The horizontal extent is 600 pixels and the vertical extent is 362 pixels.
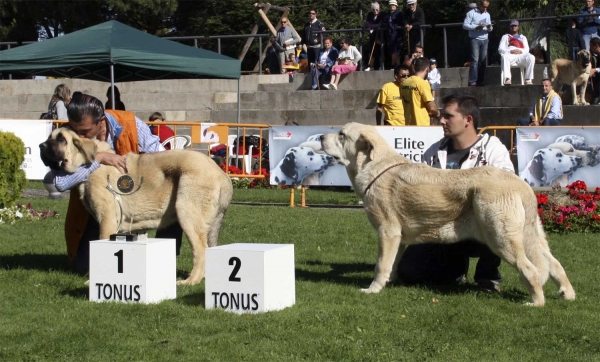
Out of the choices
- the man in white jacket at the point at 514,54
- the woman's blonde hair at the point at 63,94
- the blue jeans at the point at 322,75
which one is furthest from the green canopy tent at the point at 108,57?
the man in white jacket at the point at 514,54

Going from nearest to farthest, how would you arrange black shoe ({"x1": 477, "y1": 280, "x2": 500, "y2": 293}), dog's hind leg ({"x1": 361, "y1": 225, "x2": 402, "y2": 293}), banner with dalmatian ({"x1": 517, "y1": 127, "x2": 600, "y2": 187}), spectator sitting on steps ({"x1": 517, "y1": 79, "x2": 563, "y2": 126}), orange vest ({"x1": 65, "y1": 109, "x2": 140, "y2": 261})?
dog's hind leg ({"x1": 361, "y1": 225, "x2": 402, "y2": 293}) < black shoe ({"x1": 477, "y1": 280, "x2": 500, "y2": 293}) < orange vest ({"x1": 65, "y1": 109, "x2": 140, "y2": 261}) < banner with dalmatian ({"x1": 517, "y1": 127, "x2": 600, "y2": 187}) < spectator sitting on steps ({"x1": 517, "y1": 79, "x2": 563, "y2": 126})

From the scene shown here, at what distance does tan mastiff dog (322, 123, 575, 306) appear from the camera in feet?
20.7

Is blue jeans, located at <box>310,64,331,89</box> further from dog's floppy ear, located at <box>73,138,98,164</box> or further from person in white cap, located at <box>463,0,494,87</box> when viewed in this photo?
dog's floppy ear, located at <box>73,138,98,164</box>

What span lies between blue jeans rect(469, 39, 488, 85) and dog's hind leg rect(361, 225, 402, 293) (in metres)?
13.9

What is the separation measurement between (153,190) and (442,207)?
8.43 feet

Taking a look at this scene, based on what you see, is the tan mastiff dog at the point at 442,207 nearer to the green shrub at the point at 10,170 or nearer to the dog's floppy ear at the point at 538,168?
the dog's floppy ear at the point at 538,168

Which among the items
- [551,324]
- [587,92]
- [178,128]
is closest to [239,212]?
[178,128]

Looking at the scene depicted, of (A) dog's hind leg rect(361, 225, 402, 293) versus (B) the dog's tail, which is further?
(B) the dog's tail

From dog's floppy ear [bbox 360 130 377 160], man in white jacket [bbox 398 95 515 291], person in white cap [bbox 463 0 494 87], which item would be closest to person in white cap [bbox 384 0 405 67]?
person in white cap [bbox 463 0 494 87]

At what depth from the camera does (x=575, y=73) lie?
59.6 feet

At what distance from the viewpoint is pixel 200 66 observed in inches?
677

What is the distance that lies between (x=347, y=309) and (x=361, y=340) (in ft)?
2.61

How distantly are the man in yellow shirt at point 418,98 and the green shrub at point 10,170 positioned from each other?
626 cm

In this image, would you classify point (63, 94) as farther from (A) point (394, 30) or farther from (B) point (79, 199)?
(B) point (79, 199)
